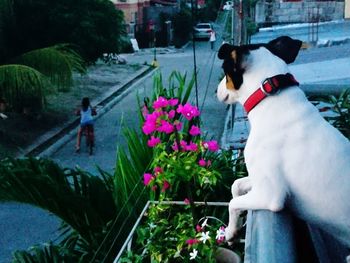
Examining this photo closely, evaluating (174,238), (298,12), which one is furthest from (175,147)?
(298,12)

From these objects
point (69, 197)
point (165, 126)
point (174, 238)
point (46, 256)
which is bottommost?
point (46, 256)

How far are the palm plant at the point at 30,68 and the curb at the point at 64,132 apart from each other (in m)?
1.21

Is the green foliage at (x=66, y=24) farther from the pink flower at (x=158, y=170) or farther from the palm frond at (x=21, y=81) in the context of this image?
the pink flower at (x=158, y=170)

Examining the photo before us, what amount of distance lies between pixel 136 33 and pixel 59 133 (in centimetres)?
2932

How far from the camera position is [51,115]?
20109 mm

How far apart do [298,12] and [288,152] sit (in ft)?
60.7

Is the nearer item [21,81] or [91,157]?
[21,81]

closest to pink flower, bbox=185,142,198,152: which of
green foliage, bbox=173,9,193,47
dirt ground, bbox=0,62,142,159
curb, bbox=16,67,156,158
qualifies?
curb, bbox=16,67,156,158

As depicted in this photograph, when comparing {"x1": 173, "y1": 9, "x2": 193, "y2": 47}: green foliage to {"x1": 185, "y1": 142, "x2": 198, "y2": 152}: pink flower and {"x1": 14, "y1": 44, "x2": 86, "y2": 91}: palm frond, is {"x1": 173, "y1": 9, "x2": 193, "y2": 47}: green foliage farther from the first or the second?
{"x1": 185, "y1": 142, "x2": 198, "y2": 152}: pink flower

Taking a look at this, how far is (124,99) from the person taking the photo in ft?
80.8

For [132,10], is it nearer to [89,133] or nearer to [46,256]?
[89,133]

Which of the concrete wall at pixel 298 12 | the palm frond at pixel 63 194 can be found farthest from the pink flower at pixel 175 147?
the concrete wall at pixel 298 12

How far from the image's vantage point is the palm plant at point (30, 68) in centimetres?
1374

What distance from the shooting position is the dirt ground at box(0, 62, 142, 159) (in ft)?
53.6
